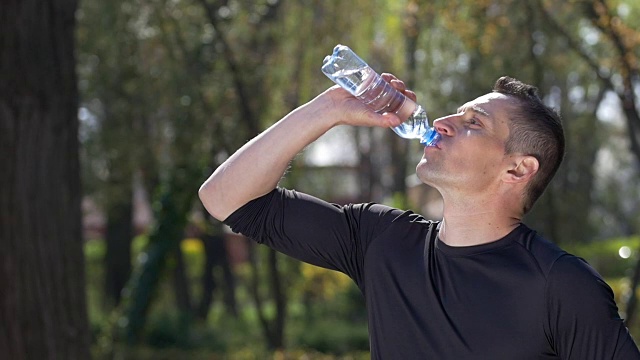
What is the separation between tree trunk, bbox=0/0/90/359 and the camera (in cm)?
556

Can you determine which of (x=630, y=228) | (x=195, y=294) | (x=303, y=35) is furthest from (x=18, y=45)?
(x=630, y=228)

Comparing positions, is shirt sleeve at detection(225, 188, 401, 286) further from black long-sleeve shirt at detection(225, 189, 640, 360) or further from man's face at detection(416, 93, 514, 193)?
man's face at detection(416, 93, 514, 193)

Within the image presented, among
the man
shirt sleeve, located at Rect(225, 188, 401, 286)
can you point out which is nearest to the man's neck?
the man

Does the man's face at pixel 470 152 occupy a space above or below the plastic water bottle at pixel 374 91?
below

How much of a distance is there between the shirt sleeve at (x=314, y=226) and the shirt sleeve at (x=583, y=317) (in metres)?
0.65

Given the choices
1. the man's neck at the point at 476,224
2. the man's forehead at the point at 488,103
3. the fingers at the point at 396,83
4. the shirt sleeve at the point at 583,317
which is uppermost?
the fingers at the point at 396,83

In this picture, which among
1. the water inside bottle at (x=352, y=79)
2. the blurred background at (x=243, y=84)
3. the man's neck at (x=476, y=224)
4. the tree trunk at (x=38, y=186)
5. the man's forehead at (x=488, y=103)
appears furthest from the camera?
the blurred background at (x=243, y=84)

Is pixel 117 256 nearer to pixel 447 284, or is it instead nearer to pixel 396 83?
pixel 396 83

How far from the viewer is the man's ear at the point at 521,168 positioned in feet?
8.97

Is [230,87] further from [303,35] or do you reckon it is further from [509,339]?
[509,339]

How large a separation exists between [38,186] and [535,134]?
3732 mm

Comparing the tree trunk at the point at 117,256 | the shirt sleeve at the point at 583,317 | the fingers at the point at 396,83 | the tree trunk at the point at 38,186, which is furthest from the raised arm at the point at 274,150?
the tree trunk at the point at 117,256

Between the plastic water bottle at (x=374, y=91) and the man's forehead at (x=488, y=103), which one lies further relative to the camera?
the plastic water bottle at (x=374, y=91)

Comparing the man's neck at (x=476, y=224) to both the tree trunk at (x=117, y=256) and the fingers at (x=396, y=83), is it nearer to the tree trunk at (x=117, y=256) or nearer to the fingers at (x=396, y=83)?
the fingers at (x=396, y=83)
